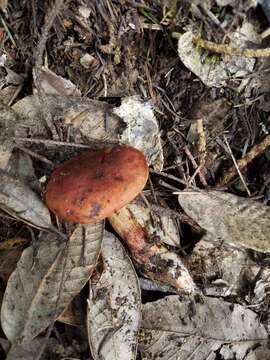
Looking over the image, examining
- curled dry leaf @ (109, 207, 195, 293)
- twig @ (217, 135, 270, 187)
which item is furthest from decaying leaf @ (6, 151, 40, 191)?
twig @ (217, 135, 270, 187)

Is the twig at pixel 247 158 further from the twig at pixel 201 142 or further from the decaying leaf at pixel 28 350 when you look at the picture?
the decaying leaf at pixel 28 350

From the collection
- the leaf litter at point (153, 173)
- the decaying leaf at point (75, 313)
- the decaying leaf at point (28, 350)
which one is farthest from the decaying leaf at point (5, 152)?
the decaying leaf at point (28, 350)

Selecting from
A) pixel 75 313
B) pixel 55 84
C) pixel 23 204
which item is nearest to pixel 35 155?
pixel 23 204

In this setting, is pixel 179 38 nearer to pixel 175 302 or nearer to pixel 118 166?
Result: pixel 118 166

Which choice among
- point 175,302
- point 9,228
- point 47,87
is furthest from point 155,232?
point 47,87

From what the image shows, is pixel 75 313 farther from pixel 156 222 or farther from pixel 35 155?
pixel 35 155

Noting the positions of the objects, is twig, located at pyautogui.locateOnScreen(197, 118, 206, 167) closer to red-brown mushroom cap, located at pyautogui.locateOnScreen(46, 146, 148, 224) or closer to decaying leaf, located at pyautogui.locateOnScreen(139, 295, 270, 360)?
red-brown mushroom cap, located at pyautogui.locateOnScreen(46, 146, 148, 224)
